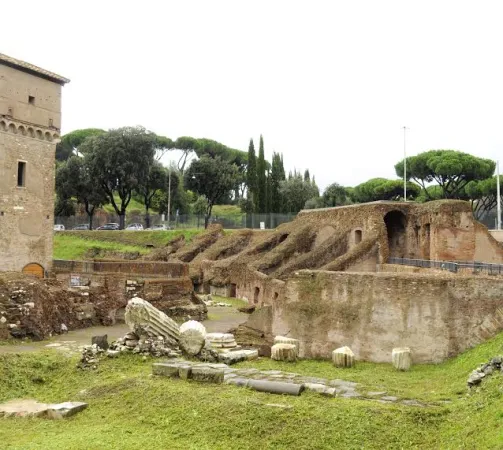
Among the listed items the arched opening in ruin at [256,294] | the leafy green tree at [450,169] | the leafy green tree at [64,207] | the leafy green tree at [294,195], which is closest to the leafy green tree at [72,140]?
the leafy green tree at [64,207]

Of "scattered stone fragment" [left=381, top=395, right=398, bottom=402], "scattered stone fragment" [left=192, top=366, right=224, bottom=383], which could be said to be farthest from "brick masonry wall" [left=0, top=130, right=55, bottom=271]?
"scattered stone fragment" [left=381, top=395, right=398, bottom=402]

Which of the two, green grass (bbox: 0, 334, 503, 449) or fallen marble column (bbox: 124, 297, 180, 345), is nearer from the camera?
green grass (bbox: 0, 334, 503, 449)

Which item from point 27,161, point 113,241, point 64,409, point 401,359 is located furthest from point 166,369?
point 113,241

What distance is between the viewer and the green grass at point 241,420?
6703mm

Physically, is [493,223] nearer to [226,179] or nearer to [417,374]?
[226,179]

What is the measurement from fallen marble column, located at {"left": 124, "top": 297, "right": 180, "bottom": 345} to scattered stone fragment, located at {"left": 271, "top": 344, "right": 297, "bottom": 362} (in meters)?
2.12

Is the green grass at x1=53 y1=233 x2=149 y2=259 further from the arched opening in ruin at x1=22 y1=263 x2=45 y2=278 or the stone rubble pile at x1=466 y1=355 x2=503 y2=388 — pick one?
the stone rubble pile at x1=466 y1=355 x2=503 y2=388

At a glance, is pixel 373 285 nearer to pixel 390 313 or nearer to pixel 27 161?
pixel 390 313

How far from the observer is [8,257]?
2288 centimetres

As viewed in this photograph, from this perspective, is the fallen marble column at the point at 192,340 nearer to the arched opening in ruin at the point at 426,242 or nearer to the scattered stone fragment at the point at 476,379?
the scattered stone fragment at the point at 476,379

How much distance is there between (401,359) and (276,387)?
5077mm

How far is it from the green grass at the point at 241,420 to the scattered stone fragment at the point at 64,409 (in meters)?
0.12

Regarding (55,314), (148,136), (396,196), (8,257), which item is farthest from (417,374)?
(396,196)

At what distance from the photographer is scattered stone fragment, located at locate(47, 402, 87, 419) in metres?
8.12
